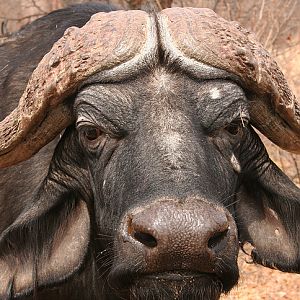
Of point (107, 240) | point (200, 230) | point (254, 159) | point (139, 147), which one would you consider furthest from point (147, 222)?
point (254, 159)

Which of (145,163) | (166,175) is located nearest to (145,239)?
(166,175)

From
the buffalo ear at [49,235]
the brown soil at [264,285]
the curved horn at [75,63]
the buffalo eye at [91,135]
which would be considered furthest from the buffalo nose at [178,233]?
the brown soil at [264,285]

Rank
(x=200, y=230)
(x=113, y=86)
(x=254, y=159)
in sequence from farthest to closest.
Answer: (x=254, y=159)
(x=113, y=86)
(x=200, y=230)

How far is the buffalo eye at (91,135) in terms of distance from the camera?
5.06 m

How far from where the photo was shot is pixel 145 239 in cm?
440

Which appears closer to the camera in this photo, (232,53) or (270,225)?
(232,53)

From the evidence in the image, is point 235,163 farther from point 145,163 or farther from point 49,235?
A: point 49,235

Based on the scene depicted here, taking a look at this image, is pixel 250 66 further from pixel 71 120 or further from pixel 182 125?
pixel 71 120

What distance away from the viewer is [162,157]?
4.63 m

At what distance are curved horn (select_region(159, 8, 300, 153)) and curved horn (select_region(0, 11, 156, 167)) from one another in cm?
13

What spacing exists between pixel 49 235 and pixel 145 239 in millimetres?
1392

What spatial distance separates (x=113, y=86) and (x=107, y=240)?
804 millimetres

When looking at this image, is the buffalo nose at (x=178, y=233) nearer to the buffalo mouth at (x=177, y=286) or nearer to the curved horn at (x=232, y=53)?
the buffalo mouth at (x=177, y=286)

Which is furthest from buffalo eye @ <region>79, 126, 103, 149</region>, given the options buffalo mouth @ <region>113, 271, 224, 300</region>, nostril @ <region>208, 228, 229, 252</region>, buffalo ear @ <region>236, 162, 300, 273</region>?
buffalo ear @ <region>236, 162, 300, 273</region>
